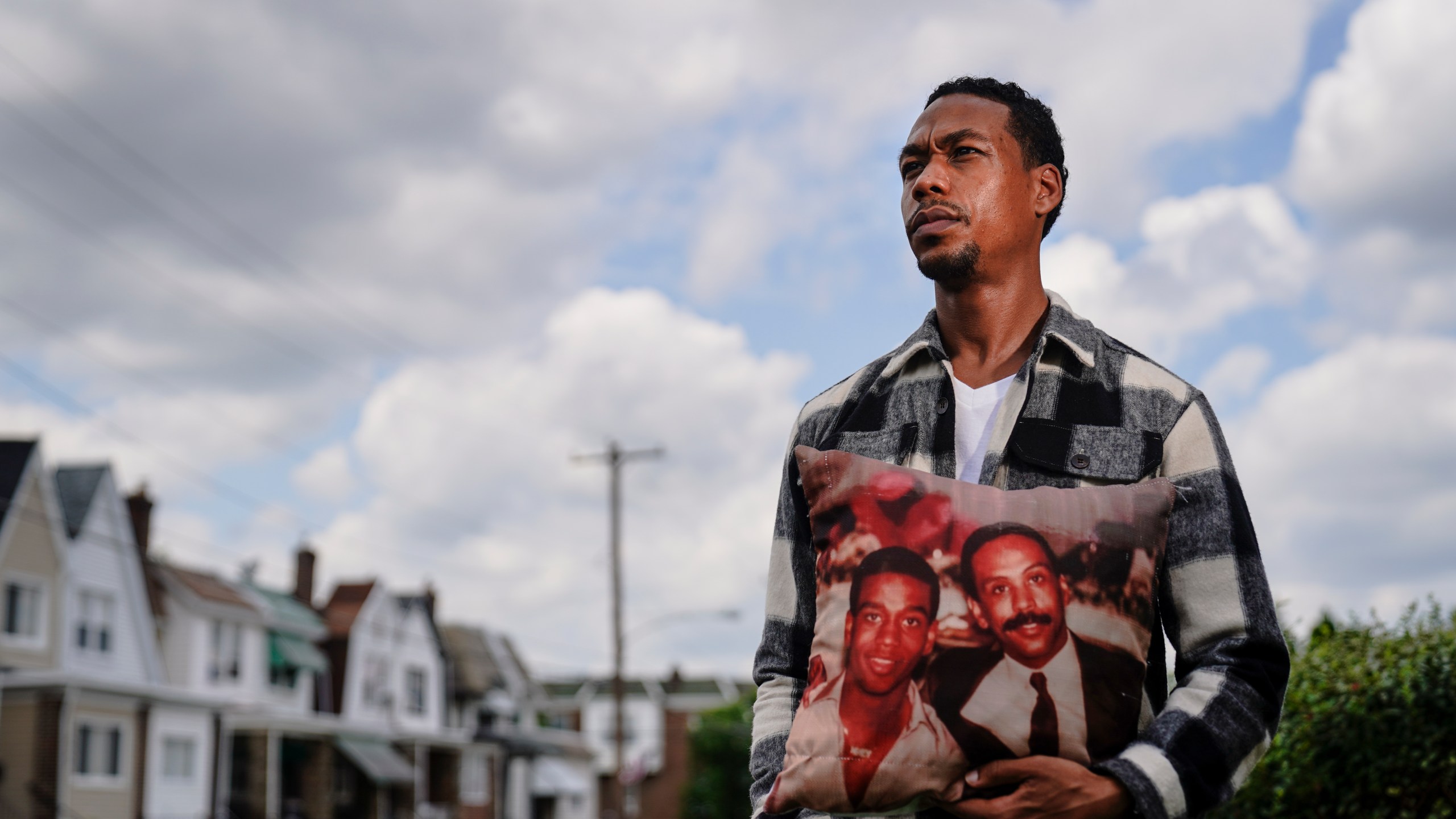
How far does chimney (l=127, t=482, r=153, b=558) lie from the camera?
113 feet

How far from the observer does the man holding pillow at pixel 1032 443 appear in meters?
1.88

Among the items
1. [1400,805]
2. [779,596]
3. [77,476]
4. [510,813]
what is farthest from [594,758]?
[779,596]

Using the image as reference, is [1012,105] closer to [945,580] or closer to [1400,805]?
[945,580]

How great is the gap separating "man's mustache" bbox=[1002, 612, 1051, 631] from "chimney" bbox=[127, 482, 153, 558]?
3613 centimetres

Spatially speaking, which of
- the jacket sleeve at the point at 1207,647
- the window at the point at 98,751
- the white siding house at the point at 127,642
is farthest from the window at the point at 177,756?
the jacket sleeve at the point at 1207,647

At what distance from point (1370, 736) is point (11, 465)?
2988cm

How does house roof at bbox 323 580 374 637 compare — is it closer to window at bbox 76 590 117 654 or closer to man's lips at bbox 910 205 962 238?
window at bbox 76 590 117 654

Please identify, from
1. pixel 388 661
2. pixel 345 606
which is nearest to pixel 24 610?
pixel 345 606

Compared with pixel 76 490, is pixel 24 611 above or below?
below

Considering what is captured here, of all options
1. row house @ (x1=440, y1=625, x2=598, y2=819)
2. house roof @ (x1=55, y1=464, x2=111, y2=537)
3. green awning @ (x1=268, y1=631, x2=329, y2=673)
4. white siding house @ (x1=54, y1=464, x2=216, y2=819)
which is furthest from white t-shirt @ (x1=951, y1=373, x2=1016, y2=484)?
row house @ (x1=440, y1=625, x2=598, y2=819)

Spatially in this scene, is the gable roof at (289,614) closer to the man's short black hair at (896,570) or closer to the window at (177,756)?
the window at (177,756)

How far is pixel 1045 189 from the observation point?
2.42 metres

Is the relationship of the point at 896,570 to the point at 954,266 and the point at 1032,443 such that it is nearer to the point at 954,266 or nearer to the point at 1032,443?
the point at 1032,443

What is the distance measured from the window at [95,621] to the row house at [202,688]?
0.05 meters
